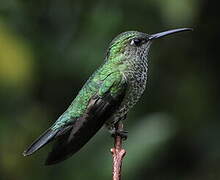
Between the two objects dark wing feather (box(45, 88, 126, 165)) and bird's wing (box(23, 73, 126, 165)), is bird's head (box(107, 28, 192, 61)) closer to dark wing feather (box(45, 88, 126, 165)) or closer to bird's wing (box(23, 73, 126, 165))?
bird's wing (box(23, 73, 126, 165))

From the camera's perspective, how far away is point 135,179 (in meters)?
4.99

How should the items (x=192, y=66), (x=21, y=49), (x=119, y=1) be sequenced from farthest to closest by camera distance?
(x=192, y=66) → (x=119, y=1) → (x=21, y=49)

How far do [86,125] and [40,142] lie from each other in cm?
25

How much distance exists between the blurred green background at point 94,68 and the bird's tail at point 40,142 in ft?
3.76

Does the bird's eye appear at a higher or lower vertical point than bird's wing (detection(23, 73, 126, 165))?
higher

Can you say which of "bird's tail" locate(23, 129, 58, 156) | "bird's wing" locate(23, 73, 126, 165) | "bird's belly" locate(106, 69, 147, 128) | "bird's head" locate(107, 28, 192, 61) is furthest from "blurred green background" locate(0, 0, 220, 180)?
"bird's tail" locate(23, 129, 58, 156)

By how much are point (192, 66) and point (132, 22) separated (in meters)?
0.70

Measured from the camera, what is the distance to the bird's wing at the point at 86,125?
3.53 meters

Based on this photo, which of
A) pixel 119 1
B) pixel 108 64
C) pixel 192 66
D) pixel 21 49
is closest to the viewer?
pixel 108 64

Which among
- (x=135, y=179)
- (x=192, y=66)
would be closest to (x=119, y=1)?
(x=192, y=66)

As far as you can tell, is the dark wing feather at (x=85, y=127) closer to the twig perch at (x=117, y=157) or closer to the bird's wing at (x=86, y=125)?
the bird's wing at (x=86, y=125)

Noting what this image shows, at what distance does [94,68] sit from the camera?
17.2 ft

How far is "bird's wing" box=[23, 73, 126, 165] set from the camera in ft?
11.6

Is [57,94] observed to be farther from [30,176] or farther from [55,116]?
[30,176]
